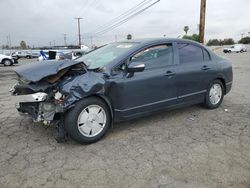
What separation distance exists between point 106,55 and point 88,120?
50.5 inches

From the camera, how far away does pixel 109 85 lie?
357 centimetres

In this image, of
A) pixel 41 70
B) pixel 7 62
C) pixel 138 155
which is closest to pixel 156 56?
pixel 138 155

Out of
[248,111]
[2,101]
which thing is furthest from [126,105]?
[2,101]

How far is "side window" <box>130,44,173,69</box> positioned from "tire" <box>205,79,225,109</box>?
1.30 meters

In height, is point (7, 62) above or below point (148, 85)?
above

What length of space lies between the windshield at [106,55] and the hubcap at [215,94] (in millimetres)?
2064

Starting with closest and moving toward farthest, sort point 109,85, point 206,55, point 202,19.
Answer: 1. point 109,85
2. point 206,55
3. point 202,19

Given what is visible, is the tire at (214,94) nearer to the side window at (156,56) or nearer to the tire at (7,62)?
the side window at (156,56)

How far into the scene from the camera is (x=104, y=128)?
11.9ft

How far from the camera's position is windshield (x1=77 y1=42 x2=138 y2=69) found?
3881 millimetres

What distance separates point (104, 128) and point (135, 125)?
31.8 inches

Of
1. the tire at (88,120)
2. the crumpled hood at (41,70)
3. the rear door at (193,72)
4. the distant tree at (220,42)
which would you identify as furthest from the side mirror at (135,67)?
the distant tree at (220,42)

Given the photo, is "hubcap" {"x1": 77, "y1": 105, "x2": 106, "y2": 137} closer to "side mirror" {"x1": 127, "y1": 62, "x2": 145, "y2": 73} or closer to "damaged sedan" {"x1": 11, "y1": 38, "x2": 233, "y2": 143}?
"damaged sedan" {"x1": 11, "y1": 38, "x2": 233, "y2": 143}

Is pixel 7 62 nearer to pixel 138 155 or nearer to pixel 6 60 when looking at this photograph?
pixel 6 60
